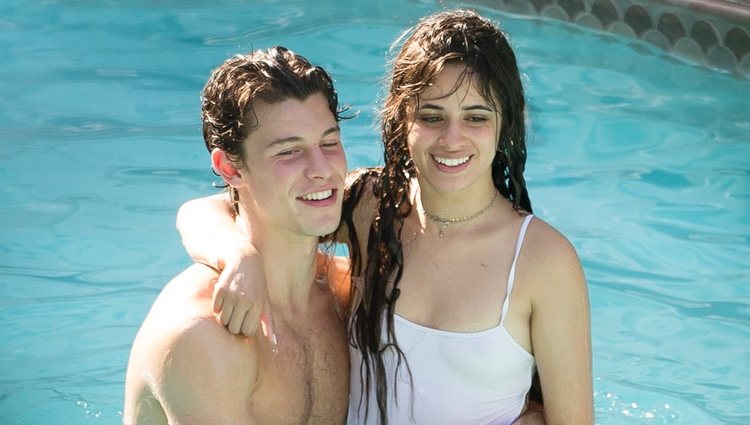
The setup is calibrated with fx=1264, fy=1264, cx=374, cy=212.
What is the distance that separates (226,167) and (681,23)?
5.38 meters

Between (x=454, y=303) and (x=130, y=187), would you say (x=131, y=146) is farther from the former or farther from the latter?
(x=454, y=303)

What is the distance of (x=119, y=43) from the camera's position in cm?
918

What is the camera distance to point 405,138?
12.9ft

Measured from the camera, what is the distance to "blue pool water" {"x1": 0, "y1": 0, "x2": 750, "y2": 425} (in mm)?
5914

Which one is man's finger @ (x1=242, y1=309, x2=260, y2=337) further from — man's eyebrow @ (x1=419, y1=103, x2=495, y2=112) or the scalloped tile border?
the scalloped tile border

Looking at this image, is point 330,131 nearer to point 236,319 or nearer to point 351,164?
point 236,319

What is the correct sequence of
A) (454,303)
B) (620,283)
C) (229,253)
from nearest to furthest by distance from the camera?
(229,253) < (454,303) < (620,283)

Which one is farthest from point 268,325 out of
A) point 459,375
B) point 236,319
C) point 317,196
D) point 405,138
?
point 405,138

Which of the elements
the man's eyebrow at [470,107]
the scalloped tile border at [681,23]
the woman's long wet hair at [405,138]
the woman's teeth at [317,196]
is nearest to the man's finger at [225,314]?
the woman's teeth at [317,196]

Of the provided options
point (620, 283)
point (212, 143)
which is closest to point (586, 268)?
point (620, 283)

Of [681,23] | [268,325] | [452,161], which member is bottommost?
[681,23]

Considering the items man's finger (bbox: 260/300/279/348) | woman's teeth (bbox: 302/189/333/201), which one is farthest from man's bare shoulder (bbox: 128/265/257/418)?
woman's teeth (bbox: 302/189/333/201)

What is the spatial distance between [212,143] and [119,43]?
18.4 feet

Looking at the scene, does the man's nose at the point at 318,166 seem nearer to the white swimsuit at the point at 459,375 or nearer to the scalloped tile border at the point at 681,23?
the white swimsuit at the point at 459,375
